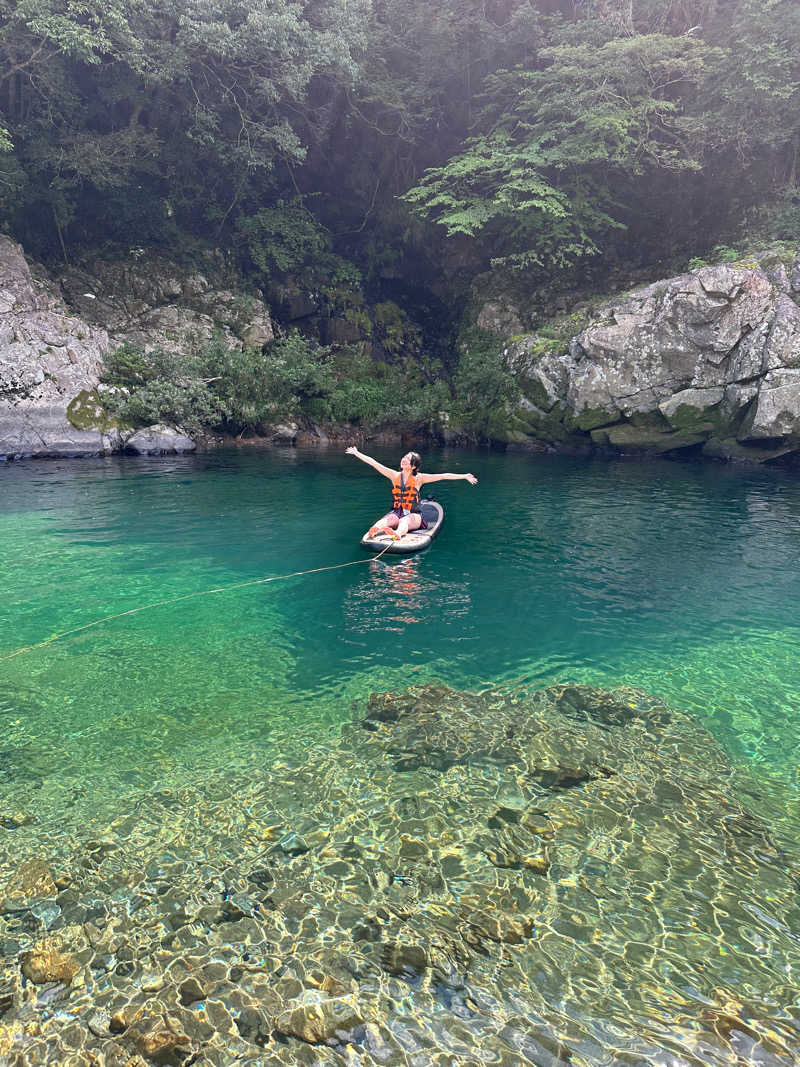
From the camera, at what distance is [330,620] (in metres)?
7.20

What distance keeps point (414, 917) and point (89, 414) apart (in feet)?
71.1

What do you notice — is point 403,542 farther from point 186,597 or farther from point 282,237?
point 282,237

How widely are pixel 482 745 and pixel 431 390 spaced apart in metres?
24.5

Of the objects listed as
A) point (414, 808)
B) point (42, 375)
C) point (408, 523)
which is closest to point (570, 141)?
point (408, 523)

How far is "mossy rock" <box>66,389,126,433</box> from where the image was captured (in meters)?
20.3

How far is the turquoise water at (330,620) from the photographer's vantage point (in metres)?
4.70

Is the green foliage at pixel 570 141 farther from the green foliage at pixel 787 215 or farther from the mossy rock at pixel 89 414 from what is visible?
the mossy rock at pixel 89 414

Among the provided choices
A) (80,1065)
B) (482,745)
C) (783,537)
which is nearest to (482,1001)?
(80,1065)

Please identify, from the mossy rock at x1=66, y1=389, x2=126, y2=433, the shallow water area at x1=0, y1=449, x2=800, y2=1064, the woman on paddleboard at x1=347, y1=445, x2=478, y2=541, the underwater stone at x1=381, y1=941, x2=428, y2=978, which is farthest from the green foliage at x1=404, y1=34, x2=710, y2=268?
the underwater stone at x1=381, y1=941, x2=428, y2=978

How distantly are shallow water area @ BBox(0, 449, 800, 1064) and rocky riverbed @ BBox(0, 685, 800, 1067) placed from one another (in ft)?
0.05

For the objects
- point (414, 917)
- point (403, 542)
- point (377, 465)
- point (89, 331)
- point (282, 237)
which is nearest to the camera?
point (414, 917)

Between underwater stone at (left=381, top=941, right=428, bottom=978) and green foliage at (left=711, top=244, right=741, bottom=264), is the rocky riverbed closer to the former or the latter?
underwater stone at (left=381, top=941, right=428, bottom=978)

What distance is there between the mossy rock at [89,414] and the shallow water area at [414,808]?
1330 centimetres

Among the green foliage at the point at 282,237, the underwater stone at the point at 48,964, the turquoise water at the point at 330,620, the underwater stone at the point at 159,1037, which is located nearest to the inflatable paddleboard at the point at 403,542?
the turquoise water at the point at 330,620
